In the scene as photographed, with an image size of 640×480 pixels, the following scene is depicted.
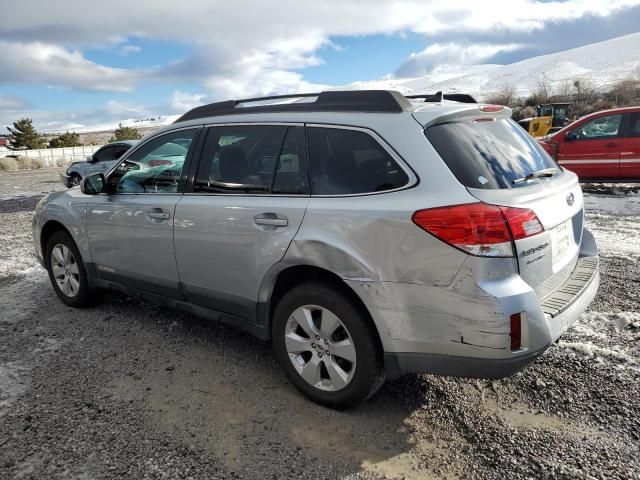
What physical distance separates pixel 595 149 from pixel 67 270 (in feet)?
33.6

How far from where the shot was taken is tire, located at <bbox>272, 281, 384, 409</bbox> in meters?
2.79

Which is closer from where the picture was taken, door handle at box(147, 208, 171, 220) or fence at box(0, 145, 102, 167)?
door handle at box(147, 208, 171, 220)

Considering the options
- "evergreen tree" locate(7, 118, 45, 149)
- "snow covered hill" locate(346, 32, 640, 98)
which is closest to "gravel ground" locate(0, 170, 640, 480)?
"evergreen tree" locate(7, 118, 45, 149)

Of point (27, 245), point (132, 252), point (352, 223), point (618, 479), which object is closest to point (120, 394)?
point (132, 252)

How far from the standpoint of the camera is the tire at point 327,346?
2.79 m

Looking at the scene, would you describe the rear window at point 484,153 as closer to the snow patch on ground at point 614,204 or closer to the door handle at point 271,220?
the door handle at point 271,220

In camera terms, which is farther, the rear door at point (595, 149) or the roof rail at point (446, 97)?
the rear door at point (595, 149)

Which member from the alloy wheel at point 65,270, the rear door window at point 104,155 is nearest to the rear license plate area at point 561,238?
the alloy wheel at point 65,270

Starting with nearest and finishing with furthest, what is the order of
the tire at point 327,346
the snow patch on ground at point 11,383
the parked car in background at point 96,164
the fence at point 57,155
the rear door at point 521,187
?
the rear door at point 521,187 < the tire at point 327,346 < the snow patch on ground at point 11,383 < the parked car in background at point 96,164 < the fence at point 57,155

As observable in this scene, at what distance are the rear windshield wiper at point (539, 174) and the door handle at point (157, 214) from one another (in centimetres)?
240

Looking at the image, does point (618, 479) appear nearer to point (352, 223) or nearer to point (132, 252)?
point (352, 223)

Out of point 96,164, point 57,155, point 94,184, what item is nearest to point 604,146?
point 94,184

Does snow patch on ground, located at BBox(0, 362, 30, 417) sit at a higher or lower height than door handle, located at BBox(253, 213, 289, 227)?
lower

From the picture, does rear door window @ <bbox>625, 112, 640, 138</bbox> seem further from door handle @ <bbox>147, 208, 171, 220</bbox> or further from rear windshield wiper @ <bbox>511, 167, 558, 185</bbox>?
door handle @ <bbox>147, 208, 171, 220</bbox>
